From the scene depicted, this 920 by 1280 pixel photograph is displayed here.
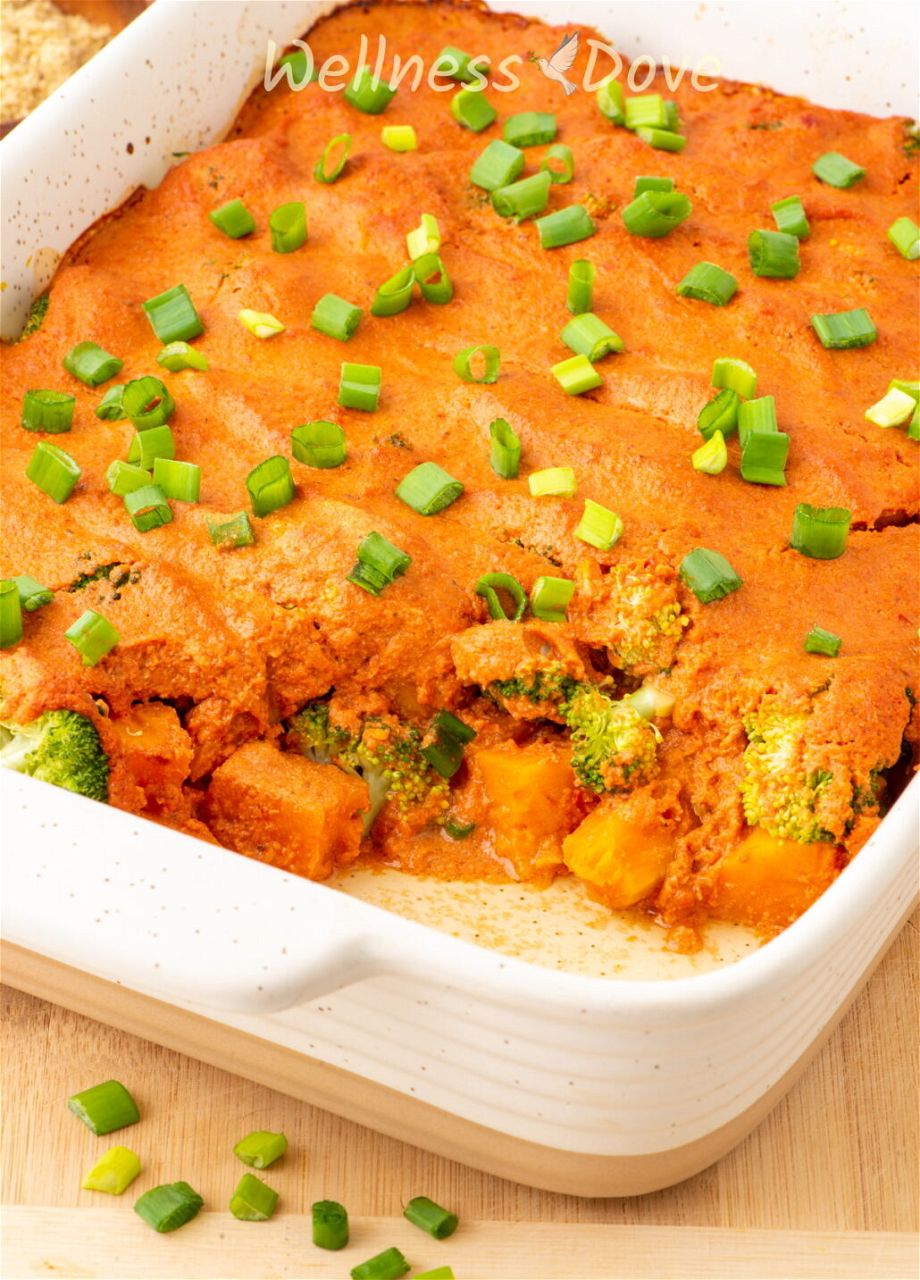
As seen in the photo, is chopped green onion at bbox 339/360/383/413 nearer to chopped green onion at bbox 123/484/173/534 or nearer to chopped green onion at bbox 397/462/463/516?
chopped green onion at bbox 397/462/463/516

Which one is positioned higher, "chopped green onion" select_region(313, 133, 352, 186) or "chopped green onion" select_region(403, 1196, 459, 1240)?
"chopped green onion" select_region(313, 133, 352, 186)

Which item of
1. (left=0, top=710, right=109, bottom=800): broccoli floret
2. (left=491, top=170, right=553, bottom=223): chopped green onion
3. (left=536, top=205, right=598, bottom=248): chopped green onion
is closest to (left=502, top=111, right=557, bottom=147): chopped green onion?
(left=491, top=170, right=553, bottom=223): chopped green onion

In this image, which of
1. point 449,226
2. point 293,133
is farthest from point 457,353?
point 293,133

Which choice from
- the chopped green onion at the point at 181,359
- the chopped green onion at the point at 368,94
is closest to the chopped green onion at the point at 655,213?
the chopped green onion at the point at 368,94

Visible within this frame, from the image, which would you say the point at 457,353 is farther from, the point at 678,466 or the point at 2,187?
the point at 2,187

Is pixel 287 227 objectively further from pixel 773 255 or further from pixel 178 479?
pixel 773 255

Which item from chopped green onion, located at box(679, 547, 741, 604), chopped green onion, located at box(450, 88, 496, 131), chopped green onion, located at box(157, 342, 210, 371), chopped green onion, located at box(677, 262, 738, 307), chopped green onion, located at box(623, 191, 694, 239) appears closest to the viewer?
chopped green onion, located at box(679, 547, 741, 604)

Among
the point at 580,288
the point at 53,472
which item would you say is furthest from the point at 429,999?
the point at 580,288
